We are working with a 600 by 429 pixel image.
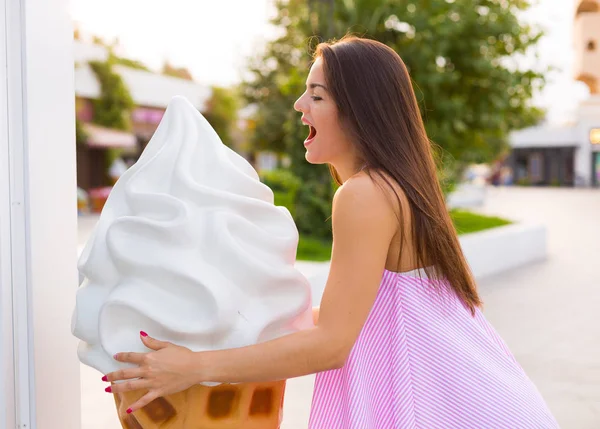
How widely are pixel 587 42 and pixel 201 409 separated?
25.6ft

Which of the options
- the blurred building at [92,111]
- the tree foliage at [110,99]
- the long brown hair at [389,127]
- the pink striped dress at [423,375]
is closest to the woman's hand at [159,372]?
the pink striped dress at [423,375]

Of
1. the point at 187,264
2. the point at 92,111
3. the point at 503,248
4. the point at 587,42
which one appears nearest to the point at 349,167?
the point at 187,264

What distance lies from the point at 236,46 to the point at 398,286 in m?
13.6

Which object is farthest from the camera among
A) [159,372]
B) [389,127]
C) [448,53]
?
[448,53]

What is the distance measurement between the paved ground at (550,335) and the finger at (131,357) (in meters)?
2.33

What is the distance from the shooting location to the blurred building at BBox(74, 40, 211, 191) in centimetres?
2275

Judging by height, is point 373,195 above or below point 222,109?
below

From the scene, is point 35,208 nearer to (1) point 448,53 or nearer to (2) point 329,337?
(2) point 329,337

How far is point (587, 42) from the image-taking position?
8.02 metres

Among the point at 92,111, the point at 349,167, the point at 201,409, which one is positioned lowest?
the point at 201,409

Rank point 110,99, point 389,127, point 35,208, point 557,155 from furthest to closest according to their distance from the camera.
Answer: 1. point 557,155
2. point 110,99
3. point 35,208
4. point 389,127

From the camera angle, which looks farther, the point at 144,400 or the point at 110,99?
the point at 110,99

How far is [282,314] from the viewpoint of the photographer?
1.48 m

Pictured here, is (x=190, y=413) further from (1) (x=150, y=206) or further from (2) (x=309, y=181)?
(2) (x=309, y=181)
